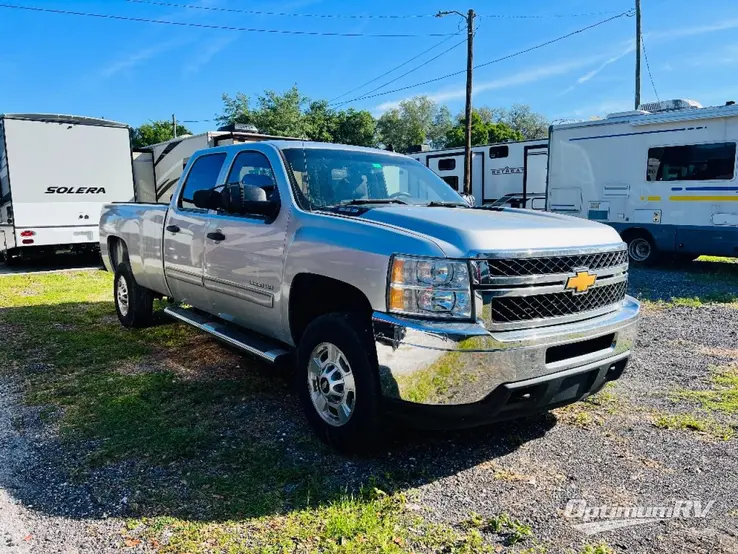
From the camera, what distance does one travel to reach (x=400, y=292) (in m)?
3.17

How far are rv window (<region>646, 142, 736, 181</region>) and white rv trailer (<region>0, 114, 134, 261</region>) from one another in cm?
1205

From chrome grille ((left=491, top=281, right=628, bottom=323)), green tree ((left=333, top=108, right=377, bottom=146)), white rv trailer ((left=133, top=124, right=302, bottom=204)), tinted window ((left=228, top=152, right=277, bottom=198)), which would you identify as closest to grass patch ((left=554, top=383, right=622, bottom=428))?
chrome grille ((left=491, top=281, right=628, bottom=323))

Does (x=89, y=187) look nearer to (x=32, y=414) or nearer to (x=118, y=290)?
(x=118, y=290)

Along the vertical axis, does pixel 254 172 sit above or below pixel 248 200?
above

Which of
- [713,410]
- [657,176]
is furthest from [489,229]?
[657,176]

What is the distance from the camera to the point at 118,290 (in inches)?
287

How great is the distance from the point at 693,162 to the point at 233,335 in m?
10.4

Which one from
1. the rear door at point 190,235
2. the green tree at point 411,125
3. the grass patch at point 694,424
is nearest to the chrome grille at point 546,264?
the grass patch at point 694,424

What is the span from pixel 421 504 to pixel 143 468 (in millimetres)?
1682

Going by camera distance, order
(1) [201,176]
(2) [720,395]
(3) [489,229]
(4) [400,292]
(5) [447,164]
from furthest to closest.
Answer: (5) [447,164] < (1) [201,176] < (2) [720,395] < (3) [489,229] < (4) [400,292]

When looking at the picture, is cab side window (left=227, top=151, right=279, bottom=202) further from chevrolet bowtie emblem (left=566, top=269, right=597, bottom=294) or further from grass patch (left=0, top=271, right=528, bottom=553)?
chevrolet bowtie emblem (left=566, top=269, right=597, bottom=294)

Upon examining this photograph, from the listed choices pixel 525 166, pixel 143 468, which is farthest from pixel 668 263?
pixel 143 468

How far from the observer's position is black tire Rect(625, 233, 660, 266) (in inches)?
495

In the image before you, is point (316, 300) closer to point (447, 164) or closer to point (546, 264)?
point (546, 264)
